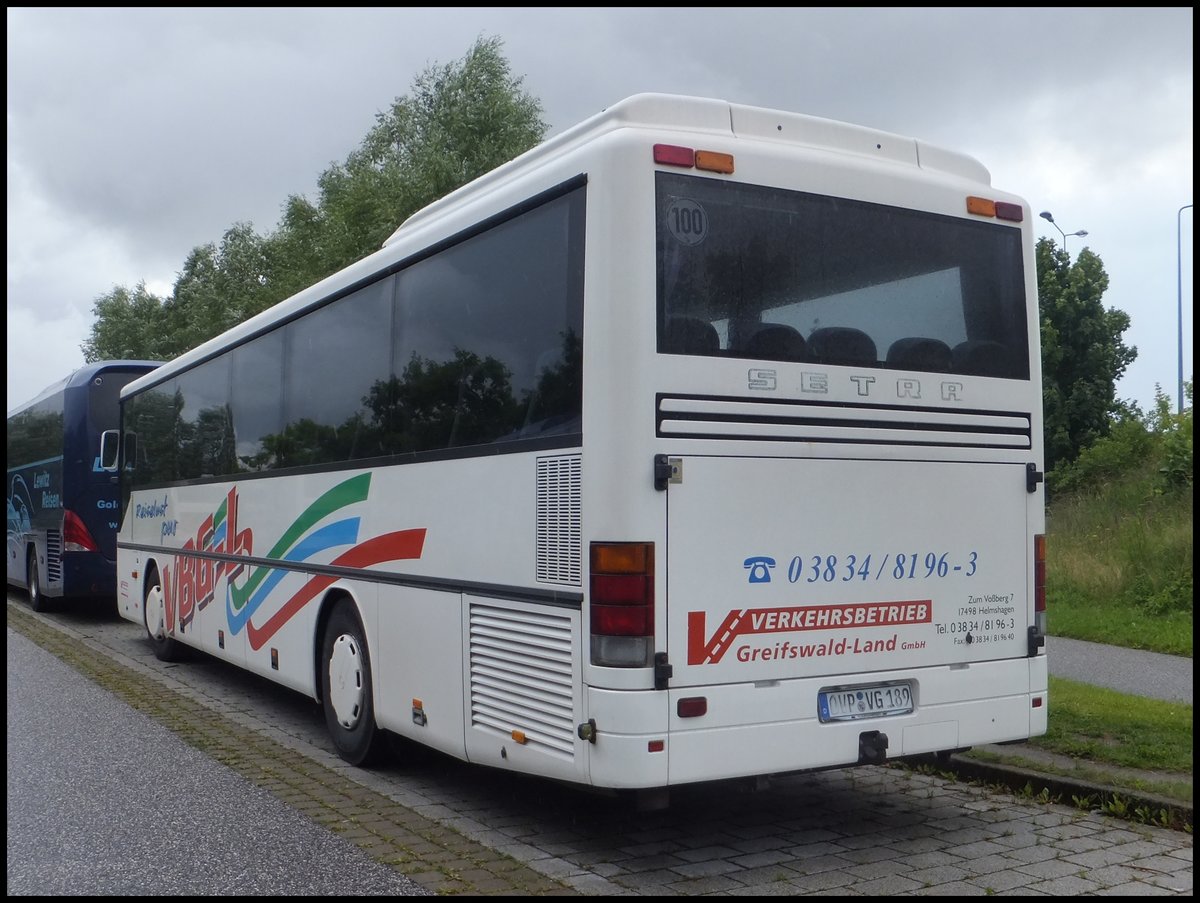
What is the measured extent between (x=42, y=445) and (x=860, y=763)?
16.4 m

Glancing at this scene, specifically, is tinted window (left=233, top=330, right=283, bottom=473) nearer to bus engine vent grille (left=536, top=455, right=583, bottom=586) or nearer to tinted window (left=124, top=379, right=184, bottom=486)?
tinted window (left=124, top=379, right=184, bottom=486)

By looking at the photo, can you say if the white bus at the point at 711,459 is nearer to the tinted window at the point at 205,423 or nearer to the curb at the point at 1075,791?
the curb at the point at 1075,791

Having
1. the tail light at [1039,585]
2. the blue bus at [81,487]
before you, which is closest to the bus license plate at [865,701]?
the tail light at [1039,585]

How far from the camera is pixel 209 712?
32.7 feet

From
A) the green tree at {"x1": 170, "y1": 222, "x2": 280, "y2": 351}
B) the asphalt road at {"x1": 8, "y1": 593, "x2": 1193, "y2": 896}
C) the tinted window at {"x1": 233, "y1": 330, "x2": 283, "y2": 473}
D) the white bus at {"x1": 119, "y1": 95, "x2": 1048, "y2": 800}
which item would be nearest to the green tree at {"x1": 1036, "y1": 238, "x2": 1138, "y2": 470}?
the tinted window at {"x1": 233, "y1": 330, "x2": 283, "y2": 473}

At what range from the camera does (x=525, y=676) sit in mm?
5859

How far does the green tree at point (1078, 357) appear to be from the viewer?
106 ft

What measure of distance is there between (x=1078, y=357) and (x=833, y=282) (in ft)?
96.2

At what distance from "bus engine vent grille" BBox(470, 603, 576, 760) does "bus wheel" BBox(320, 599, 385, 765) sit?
1600mm

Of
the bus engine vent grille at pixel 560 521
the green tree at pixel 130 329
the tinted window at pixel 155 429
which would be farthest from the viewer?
the green tree at pixel 130 329

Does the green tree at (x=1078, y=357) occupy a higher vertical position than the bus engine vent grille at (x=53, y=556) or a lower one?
higher

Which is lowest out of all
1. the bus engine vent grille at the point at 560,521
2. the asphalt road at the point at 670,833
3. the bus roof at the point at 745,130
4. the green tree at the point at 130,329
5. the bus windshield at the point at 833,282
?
the asphalt road at the point at 670,833

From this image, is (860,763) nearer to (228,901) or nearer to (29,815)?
(228,901)

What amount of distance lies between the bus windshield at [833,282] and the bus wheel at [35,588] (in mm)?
15913
